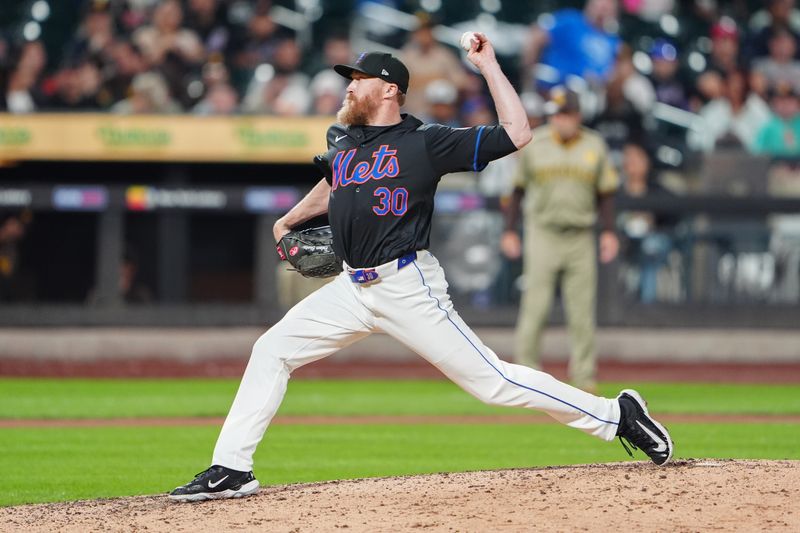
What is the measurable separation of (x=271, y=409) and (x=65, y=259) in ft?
29.8

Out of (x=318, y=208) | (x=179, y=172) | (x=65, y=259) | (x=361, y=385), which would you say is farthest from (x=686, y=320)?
(x=318, y=208)

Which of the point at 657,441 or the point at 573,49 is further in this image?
the point at 573,49

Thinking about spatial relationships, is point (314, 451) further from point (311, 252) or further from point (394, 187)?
point (394, 187)

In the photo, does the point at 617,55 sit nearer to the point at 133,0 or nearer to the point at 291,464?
the point at 133,0

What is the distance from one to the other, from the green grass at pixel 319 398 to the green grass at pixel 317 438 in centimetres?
1

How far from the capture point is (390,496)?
5879mm

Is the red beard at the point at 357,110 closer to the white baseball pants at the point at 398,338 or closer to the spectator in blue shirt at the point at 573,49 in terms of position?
the white baseball pants at the point at 398,338

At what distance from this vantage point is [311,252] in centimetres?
609

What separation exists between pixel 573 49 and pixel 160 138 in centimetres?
487

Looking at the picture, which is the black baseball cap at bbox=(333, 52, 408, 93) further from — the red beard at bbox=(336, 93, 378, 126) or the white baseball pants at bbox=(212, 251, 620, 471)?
the white baseball pants at bbox=(212, 251, 620, 471)

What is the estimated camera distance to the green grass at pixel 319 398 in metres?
10.4

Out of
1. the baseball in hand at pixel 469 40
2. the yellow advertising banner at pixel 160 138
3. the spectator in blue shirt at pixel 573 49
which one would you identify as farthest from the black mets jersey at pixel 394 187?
the spectator in blue shirt at pixel 573 49

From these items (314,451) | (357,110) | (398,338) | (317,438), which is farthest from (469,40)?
(317,438)

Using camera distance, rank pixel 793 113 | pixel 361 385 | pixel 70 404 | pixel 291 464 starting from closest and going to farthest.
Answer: pixel 291 464 < pixel 70 404 < pixel 361 385 < pixel 793 113
